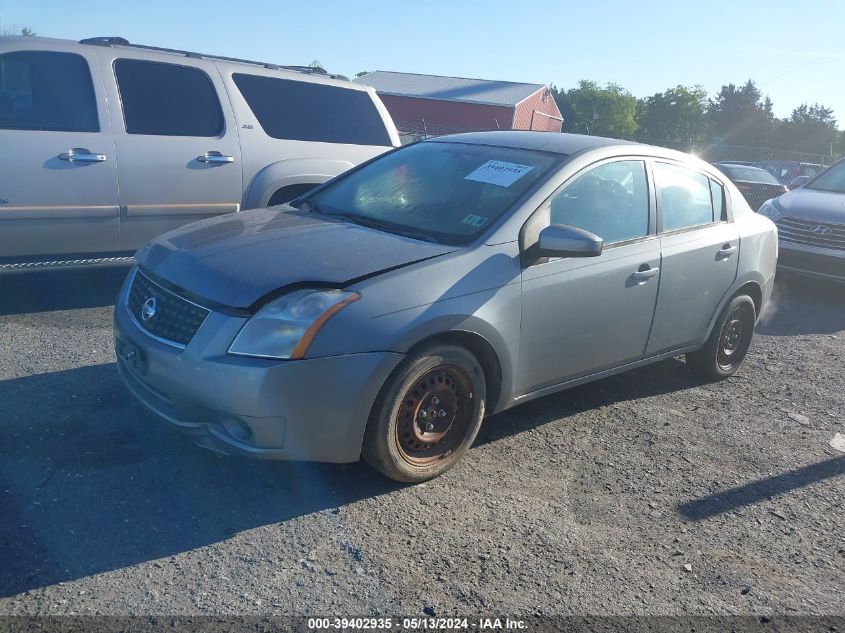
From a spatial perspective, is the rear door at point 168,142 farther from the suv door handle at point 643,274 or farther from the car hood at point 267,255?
the suv door handle at point 643,274

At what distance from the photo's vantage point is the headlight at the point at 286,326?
11.2 ft

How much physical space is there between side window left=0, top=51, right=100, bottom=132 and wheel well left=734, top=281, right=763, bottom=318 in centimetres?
497

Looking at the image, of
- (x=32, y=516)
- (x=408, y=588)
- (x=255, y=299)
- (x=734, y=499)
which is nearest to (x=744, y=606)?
(x=734, y=499)

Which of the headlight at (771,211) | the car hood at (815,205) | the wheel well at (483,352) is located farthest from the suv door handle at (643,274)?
the headlight at (771,211)

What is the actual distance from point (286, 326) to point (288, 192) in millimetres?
4099

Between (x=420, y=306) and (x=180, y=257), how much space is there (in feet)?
4.06

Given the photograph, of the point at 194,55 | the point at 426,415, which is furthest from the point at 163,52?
the point at 426,415

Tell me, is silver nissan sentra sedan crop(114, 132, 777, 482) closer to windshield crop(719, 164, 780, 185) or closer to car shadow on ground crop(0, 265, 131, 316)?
car shadow on ground crop(0, 265, 131, 316)

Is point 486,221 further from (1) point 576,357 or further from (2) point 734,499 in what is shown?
(2) point 734,499

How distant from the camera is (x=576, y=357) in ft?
14.8

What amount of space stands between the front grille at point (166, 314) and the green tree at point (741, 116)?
78.1m

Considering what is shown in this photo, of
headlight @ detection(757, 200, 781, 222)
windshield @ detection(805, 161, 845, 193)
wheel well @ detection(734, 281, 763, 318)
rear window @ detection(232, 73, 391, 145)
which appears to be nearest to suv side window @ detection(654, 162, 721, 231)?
wheel well @ detection(734, 281, 763, 318)

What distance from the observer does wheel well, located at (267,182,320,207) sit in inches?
285

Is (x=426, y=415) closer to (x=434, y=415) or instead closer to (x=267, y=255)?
(x=434, y=415)
